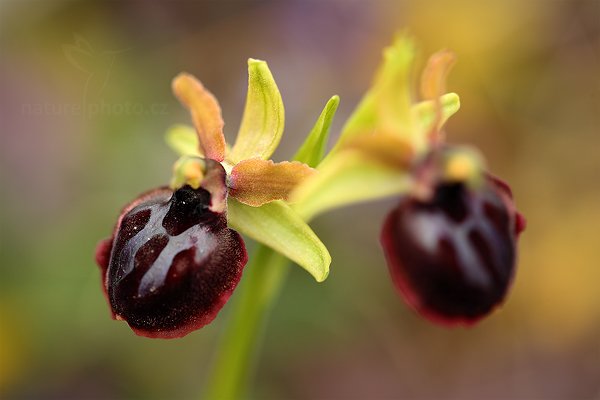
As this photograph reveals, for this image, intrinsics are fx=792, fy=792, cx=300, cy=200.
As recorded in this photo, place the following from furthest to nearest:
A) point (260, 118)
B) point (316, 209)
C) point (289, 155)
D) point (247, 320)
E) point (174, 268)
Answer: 1. point (289, 155)
2. point (247, 320)
3. point (260, 118)
4. point (174, 268)
5. point (316, 209)

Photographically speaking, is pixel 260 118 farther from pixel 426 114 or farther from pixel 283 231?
pixel 426 114

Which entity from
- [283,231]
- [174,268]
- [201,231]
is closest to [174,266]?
[174,268]

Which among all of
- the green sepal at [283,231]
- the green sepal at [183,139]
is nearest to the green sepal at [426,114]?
the green sepal at [283,231]

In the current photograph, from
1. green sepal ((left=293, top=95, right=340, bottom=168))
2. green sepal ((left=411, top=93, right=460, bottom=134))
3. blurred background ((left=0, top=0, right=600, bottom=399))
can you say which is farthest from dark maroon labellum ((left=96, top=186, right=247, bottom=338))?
blurred background ((left=0, top=0, right=600, bottom=399))

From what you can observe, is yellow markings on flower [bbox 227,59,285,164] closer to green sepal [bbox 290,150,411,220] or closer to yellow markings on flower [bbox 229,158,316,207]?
yellow markings on flower [bbox 229,158,316,207]

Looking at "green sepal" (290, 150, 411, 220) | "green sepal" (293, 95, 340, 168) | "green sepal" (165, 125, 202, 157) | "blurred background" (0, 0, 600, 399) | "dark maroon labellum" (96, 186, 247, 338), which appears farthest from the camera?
"blurred background" (0, 0, 600, 399)
